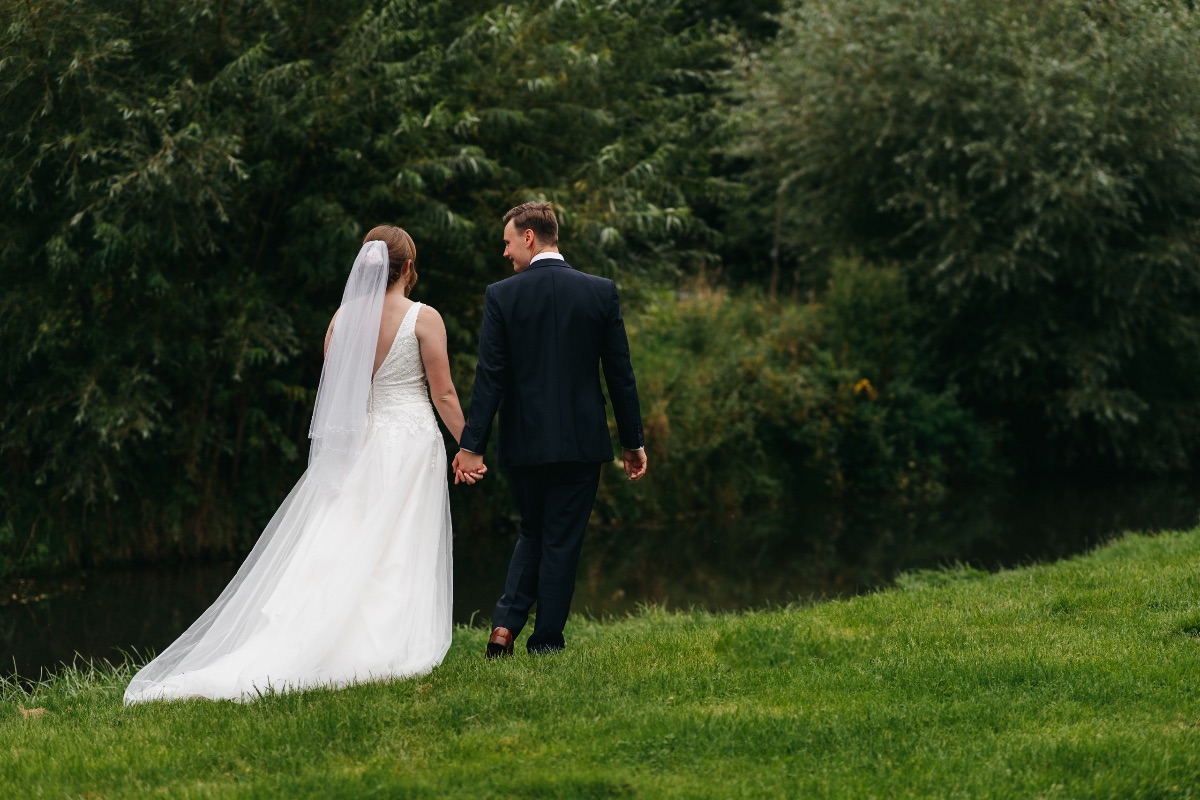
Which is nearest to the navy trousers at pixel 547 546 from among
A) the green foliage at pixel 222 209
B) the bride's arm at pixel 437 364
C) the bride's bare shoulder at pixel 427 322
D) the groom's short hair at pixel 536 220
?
the bride's arm at pixel 437 364

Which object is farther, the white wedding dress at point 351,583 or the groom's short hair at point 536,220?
the groom's short hair at point 536,220

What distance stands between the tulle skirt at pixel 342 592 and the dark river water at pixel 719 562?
333cm

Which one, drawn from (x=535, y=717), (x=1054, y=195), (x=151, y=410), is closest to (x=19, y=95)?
(x=151, y=410)

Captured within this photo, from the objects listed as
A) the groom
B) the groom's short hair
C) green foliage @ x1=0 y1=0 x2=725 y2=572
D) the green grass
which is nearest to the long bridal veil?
the green grass

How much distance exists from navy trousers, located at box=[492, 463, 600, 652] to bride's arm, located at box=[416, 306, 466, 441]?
1.41 feet

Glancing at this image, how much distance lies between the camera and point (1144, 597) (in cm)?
722

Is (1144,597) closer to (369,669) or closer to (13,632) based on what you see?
(369,669)

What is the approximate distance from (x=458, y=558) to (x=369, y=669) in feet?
26.2

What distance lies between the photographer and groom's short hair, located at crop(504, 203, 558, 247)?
21.1ft

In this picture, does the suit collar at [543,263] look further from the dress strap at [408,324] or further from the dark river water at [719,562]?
the dark river water at [719,562]

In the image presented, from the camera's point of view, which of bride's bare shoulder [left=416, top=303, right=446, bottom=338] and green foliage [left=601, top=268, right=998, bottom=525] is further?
green foliage [left=601, top=268, right=998, bottom=525]

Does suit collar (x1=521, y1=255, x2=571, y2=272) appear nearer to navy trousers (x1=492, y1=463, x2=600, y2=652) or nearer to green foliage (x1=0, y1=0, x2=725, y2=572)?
navy trousers (x1=492, y1=463, x2=600, y2=652)

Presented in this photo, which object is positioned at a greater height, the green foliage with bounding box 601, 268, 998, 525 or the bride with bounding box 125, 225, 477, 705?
the bride with bounding box 125, 225, 477, 705

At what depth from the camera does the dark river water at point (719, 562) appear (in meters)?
11.0
